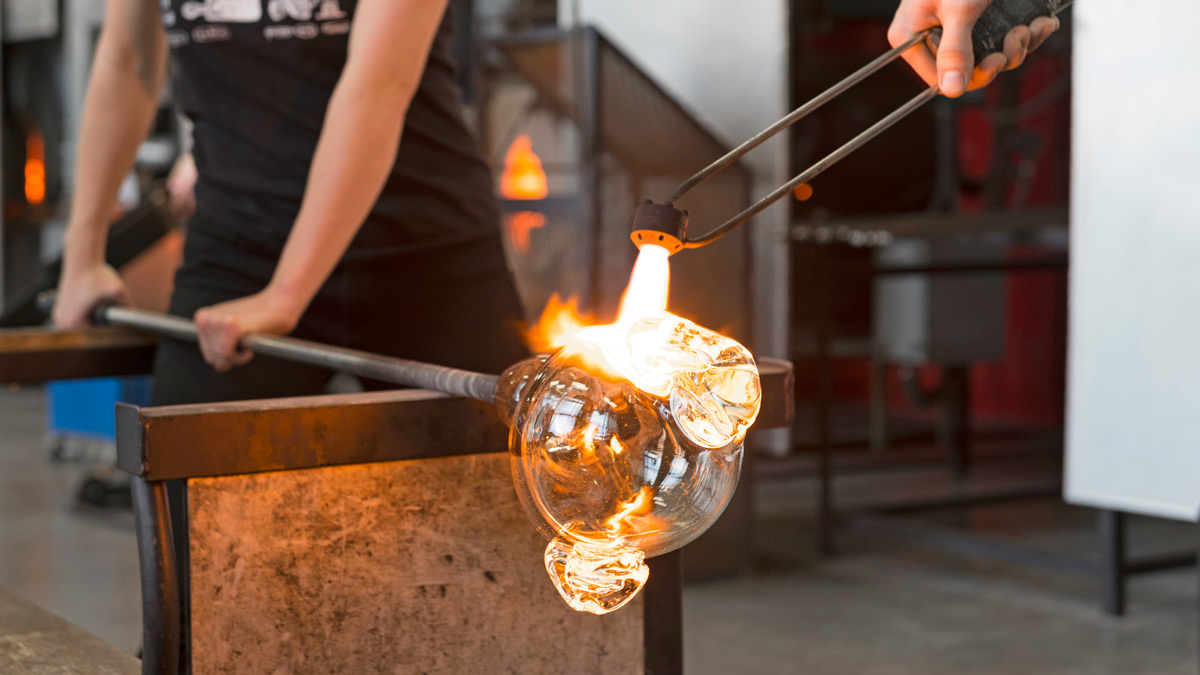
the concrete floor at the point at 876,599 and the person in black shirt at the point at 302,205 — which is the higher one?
the person in black shirt at the point at 302,205

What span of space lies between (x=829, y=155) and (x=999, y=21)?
153 mm

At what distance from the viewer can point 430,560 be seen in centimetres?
88

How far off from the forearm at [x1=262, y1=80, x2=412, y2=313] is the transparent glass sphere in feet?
1.70

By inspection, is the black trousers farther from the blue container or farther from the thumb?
the blue container

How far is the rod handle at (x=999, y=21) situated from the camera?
0.77 m

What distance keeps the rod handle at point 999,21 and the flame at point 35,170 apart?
28.5 ft

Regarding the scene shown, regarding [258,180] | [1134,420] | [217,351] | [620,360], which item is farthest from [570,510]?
[1134,420]

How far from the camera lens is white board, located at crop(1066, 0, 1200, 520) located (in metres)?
2.28

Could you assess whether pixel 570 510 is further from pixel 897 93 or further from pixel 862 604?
pixel 897 93

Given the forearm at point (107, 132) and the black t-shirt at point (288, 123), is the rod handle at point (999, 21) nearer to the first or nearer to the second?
the black t-shirt at point (288, 123)

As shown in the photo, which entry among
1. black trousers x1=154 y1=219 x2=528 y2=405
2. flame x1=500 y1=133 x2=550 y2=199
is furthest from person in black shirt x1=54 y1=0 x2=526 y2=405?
flame x1=500 y1=133 x2=550 y2=199

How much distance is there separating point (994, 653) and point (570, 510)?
1877 millimetres

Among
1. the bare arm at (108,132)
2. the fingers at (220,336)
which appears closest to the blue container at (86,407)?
the bare arm at (108,132)

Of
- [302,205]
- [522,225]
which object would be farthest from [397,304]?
[522,225]
